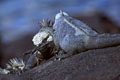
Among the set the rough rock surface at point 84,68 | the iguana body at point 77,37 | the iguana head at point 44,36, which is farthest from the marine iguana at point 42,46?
the rough rock surface at point 84,68

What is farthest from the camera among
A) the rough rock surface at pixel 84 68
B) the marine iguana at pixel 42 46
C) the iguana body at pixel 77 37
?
the marine iguana at pixel 42 46

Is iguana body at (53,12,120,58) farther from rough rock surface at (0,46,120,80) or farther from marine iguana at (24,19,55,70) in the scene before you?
marine iguana at (24,19,55,70)

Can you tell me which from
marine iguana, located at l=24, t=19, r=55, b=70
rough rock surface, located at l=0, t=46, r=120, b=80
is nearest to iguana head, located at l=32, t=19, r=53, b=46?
marine iguana, located at l=24, t=19, r=55, b=70

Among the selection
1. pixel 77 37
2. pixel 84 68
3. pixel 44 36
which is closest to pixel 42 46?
pixel 44 36

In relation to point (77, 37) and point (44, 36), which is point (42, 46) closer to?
point (44, 36)

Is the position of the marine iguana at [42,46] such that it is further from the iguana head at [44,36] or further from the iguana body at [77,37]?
the iguana body at [77,37]

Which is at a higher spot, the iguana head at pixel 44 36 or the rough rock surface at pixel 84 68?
the iguana head at pixel 44 36
